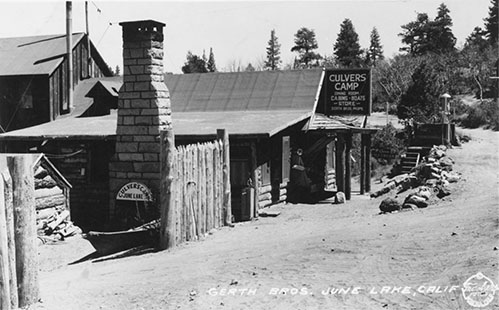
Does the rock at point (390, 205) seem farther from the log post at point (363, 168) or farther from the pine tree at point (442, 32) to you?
the pine tree at point (442, 32)

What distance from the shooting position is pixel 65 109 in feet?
100

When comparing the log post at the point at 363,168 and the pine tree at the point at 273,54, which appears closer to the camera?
the log post at the point at 363,168

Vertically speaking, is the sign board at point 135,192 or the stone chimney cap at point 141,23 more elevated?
the stone chimney cap at point 141,23

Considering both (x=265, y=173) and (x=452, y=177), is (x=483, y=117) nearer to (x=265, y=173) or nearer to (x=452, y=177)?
(x=452, y=177)

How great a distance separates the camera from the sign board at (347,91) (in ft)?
79.9

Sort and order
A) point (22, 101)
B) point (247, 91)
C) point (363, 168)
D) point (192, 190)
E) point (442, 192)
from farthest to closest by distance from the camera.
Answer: point (22, 101) < point (247, 91) < point (363, 168) < point (442, 192) < point (192, 190)

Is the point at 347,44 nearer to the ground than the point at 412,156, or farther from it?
farther from it

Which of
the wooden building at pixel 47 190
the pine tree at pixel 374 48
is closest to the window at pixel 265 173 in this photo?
the wooden building at pixel 47 190

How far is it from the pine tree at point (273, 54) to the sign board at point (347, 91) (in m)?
54.5

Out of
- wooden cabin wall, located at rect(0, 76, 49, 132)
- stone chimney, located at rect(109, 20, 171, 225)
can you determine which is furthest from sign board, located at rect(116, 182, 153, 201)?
wooden cabin wall, located at rect(0, 76, 49, 132)

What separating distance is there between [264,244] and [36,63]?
2450 centimetres

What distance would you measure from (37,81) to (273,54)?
5368 cm

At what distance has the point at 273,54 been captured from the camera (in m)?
81.6

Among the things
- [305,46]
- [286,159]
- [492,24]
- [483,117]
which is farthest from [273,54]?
[286,159]
